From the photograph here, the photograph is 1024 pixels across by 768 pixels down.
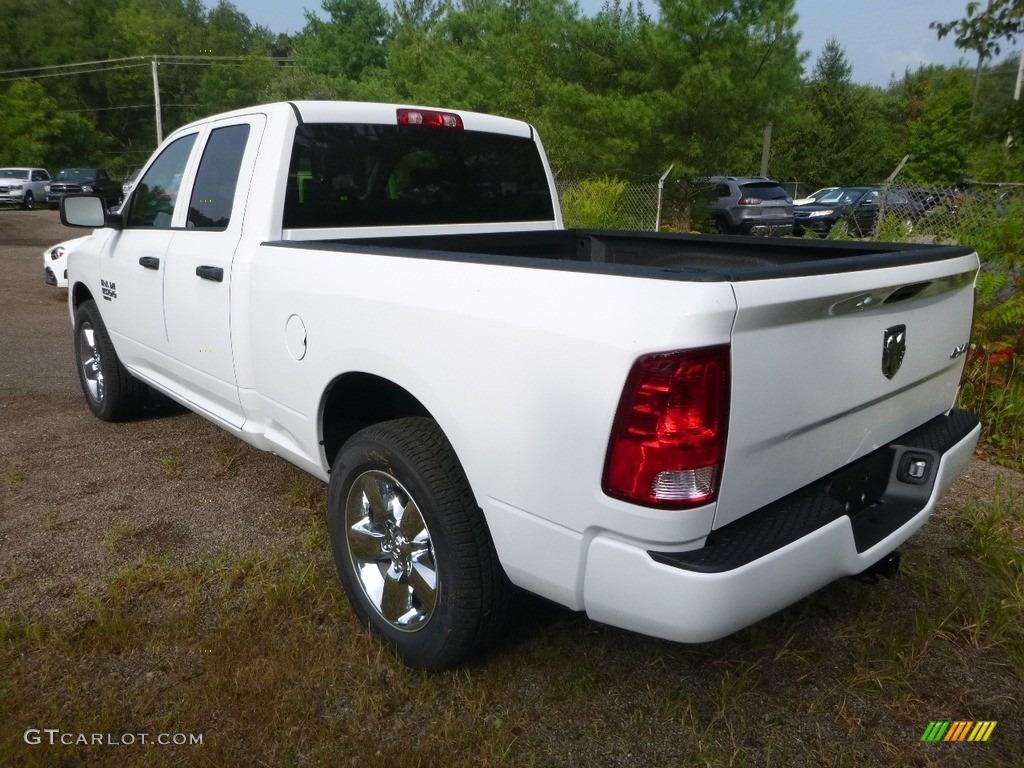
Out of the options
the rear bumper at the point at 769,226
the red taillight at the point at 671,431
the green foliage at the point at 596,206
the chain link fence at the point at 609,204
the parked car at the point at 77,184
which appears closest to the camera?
the red taillight at the point at 671,431

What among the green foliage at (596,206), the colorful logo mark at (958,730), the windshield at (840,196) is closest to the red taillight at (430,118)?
the colorful logo mark at (958,730)

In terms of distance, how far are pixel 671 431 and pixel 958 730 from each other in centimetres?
150

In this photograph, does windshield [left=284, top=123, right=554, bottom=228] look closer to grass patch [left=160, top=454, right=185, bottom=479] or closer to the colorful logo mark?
grass patch [left=160, top=454, right=185, bottom=479]

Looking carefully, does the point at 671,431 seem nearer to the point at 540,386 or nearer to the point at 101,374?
the point at 540,386

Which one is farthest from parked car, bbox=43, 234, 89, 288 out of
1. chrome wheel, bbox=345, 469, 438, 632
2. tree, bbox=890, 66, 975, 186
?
tree, bbox=890, 66, 975, 186

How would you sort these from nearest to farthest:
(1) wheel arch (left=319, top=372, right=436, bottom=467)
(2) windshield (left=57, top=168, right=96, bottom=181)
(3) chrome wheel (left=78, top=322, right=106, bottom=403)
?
(1) wheel arch (left=319, top=372, right=436, bottom=467) < (3) chrome wheel (left=78, top=322, right=106, bottom=403) < (2) windshield (left=57, top=168, right=96, bottom=181)

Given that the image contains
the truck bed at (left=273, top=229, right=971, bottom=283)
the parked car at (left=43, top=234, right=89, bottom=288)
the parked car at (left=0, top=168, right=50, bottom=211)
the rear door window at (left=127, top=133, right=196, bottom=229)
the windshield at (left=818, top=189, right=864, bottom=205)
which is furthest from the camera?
the parked car at (left=0, top=168, right=50, bottom=211)

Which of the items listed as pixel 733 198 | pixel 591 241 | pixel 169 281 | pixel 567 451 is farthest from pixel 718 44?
pixel 567 451

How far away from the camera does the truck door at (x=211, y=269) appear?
3506mm

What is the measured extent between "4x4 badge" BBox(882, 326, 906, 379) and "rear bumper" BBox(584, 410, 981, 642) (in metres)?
0.31

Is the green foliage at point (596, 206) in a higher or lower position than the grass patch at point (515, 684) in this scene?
higher

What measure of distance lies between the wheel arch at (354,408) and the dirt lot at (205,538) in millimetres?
792

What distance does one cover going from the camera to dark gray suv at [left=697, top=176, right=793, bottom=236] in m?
18.5

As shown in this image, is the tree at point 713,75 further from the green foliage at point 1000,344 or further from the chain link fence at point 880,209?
the green foliage at point 1000,344
